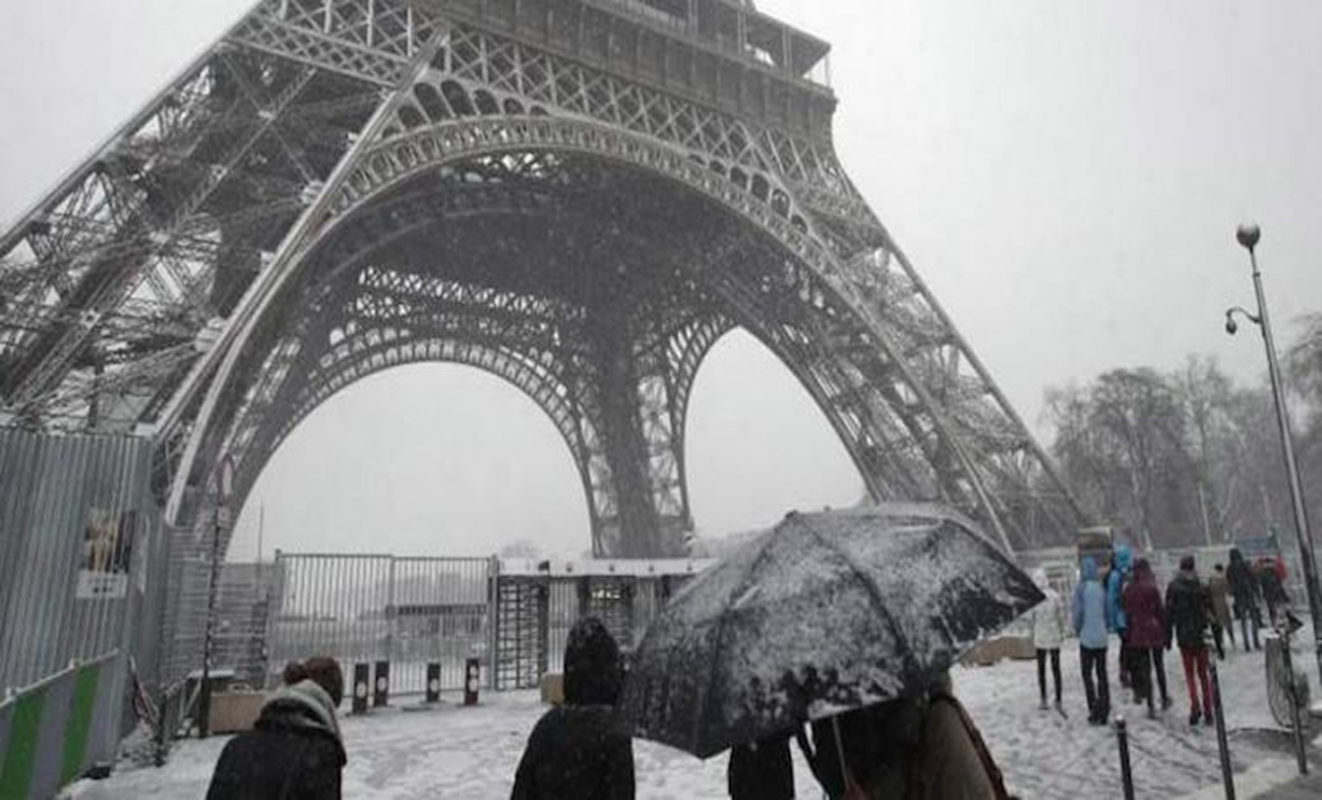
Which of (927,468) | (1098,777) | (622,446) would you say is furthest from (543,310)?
(1098,777)

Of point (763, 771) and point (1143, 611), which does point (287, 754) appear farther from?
point (1143, 611)

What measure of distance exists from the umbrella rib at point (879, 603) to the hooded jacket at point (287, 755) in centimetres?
176

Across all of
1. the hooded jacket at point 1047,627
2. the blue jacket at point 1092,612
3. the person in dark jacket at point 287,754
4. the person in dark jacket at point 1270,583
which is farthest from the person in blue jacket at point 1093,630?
the person in dark jacket at point 1270,583

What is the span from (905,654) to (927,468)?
81.3 ft

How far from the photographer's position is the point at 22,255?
50.7 ft

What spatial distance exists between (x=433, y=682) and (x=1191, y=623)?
37.5 feet

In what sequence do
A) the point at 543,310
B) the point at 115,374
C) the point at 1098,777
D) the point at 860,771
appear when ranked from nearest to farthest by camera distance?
1. the point at 860,771
2. the point at 1098,777
3. the point at 115,374
4. the point at 543,310

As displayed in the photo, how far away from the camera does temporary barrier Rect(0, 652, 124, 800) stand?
512 centimetres

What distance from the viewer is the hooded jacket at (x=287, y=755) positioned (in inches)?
109

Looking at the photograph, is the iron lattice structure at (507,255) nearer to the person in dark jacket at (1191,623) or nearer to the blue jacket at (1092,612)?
the blue jacket at (1092,612)

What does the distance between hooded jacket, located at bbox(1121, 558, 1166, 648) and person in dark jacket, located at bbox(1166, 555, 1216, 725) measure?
0.19m

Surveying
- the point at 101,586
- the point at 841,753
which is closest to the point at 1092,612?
the point at 841,753

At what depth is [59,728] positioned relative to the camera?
21.2 ft

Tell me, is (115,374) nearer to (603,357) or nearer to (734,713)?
(734,713)
